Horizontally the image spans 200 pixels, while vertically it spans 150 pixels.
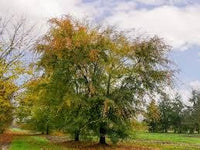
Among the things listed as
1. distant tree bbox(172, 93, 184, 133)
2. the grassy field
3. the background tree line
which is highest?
distant tree bbox(172, 93, 184, 133)

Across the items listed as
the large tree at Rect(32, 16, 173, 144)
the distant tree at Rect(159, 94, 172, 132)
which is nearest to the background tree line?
the large tree at Rect(32, 16, 173, 144)

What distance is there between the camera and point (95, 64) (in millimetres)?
44469

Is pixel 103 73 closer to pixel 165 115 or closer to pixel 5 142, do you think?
pixel 5 142

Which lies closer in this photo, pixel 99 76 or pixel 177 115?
pixel 99 76

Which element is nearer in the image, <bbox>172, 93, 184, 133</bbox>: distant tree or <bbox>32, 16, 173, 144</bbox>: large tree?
<bbox>32, 16, 173, 144</bbox>: large tree

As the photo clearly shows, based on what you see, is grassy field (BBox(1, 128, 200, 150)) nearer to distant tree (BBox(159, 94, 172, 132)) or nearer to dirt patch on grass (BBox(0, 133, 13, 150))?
dirt patch on grass (BBox(0, 133, 13, 150))

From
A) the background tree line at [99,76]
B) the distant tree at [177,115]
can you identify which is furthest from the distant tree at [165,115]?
the background tree line at [99,76]

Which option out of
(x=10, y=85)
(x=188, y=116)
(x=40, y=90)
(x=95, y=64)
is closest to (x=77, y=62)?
(x=95, y=64)

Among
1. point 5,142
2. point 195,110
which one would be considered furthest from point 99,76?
point 195,110

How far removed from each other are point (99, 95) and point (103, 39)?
5.64m

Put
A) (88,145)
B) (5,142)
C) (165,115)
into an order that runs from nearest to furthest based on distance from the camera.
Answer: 1. (88,145)
2. (5,142)
3. (165,115)

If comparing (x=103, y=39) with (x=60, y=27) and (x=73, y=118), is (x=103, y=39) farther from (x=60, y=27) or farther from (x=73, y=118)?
(x=73, y=118)

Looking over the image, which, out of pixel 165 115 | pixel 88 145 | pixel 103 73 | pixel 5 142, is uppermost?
pixel 165 115

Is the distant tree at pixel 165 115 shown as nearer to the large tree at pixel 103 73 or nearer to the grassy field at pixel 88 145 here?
the grassy field at pixel 88 145
